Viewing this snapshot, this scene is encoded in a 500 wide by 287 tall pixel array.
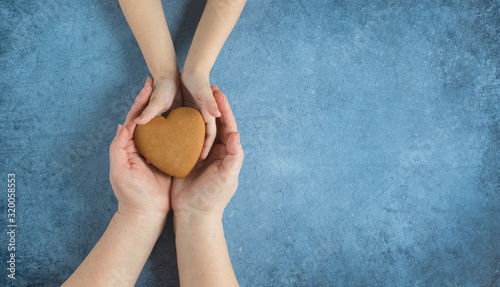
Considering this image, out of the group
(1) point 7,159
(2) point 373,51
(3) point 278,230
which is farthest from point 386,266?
(1) point 7,159

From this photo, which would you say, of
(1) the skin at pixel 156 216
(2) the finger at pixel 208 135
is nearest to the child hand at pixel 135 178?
(1) the skin at pixel 156 216

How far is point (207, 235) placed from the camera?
0.79 m

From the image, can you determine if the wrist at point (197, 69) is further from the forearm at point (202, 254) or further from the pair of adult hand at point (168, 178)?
the forearm at point (202, 254)

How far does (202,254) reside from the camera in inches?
30.8

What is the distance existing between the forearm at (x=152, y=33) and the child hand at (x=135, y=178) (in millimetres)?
51

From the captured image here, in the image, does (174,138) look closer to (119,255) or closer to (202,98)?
(202,98)

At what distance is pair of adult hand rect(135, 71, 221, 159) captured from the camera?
75 centimetres

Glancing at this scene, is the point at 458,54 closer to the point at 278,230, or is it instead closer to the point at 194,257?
the point at 278,230

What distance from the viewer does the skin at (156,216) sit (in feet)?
2.51

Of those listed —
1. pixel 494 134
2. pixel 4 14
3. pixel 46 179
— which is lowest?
pixel 46 179

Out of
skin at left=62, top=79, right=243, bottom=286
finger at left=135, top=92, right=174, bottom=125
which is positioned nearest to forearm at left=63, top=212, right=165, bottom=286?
skin at left=62, top=79, right=243, bottom=286

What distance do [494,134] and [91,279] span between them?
1135 millimetres

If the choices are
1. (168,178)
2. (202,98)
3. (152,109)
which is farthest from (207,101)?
(168,178)

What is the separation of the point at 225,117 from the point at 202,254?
32 cm
